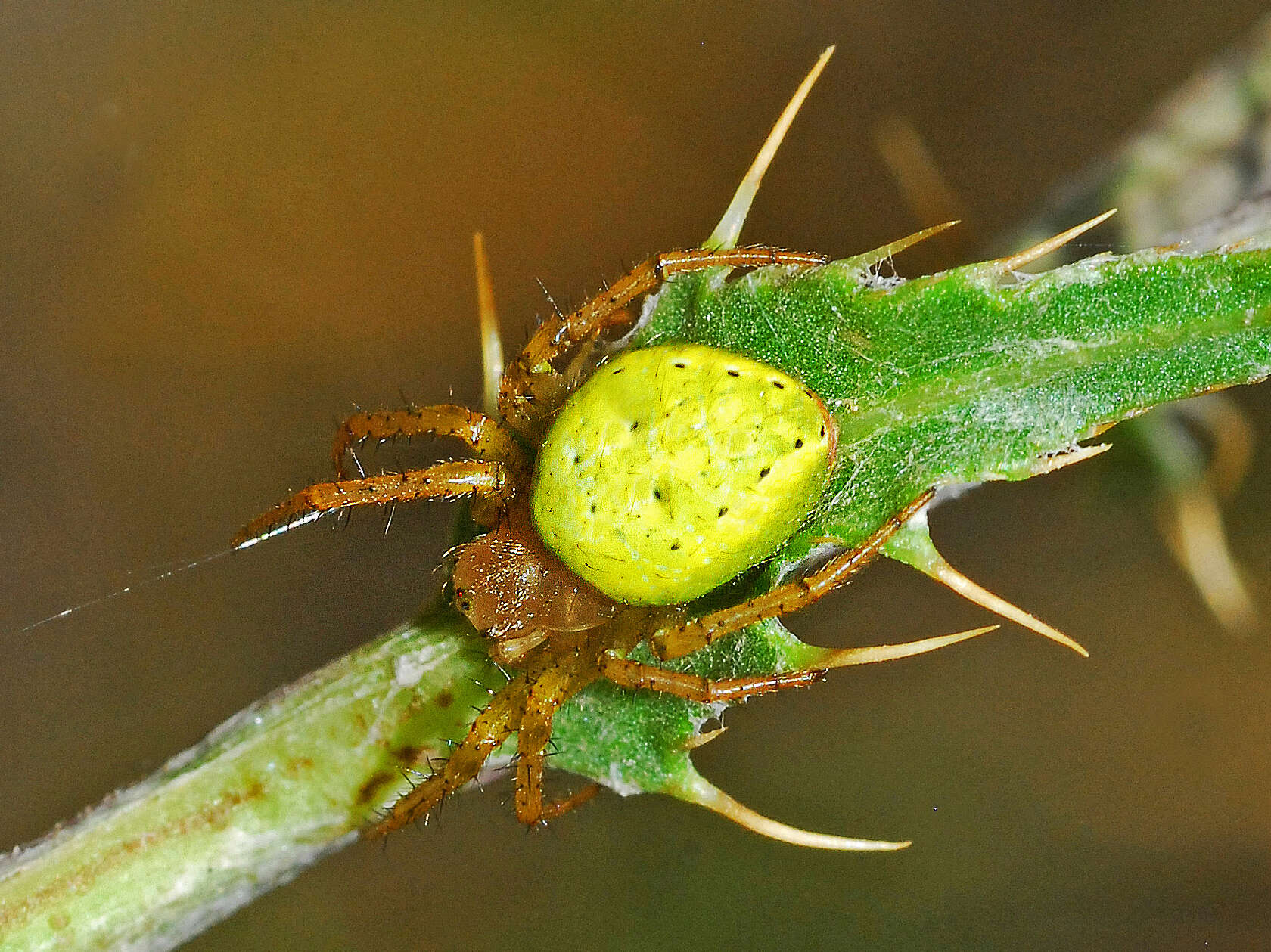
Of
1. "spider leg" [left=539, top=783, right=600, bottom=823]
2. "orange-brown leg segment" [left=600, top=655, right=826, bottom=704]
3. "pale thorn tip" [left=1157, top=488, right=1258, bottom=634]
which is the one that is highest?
"orange-brown leg segment" [left=600, top=655, right=826, bottom=704]

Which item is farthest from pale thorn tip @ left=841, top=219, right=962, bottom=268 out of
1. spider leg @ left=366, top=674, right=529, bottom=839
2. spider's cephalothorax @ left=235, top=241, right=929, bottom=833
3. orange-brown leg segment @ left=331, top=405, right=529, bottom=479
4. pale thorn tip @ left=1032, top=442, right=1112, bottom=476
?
spider leg @ left=366, top=674, right=529, bottom=839

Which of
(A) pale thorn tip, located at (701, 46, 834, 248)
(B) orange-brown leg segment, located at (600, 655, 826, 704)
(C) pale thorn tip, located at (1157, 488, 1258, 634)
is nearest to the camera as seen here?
(A) pale thorn tip, located at (701, 46, 834, 248)

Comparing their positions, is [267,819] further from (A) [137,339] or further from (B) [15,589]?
(A) [137,339]

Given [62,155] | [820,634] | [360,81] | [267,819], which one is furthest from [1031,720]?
[62,155]

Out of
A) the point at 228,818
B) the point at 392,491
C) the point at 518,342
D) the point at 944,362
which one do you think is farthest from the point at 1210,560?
the point at 228,818

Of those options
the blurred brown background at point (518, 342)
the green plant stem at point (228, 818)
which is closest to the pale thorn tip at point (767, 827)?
the green plant stem at point (228, 818)

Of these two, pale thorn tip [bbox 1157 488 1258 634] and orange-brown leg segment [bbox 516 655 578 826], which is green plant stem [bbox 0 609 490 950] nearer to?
orange-brown leg segment [bbox 516 655 578 826]

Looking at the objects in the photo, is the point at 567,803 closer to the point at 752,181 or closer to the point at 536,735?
the point at 536,735

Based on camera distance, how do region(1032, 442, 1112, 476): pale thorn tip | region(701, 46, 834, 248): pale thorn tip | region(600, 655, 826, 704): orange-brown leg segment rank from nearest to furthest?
region(1032, 442, 1112, 476): pale thorn tip
region(701, 46, 834, 248): pale thorn tip
region(600, 655, 826, 704): orange-brown leg segment
